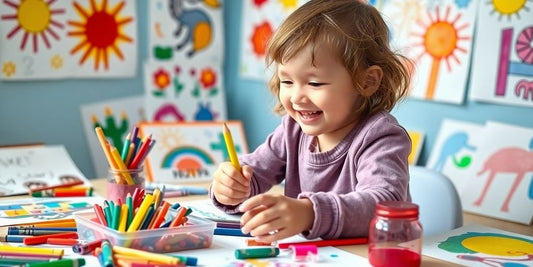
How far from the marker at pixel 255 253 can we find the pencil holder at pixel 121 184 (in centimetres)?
34

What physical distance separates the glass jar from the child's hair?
11.0 inches

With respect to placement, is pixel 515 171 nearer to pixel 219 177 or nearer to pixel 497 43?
pixel 497 43

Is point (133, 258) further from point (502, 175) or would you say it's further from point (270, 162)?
point (502, 175)

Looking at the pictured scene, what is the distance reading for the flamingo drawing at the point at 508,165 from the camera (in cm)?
157

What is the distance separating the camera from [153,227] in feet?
3.26

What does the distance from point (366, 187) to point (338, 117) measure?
5.3 inches

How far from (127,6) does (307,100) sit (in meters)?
1.07

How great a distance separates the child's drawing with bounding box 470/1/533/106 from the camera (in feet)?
5.22

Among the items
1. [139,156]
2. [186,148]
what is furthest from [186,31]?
[139,156]

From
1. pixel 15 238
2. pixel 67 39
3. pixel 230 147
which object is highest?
pixel 67 39

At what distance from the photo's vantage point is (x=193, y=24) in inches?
86.0

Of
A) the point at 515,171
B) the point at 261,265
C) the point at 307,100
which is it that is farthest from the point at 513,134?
the point at 261,265

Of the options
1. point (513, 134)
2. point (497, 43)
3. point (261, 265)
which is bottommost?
point (261, 265)

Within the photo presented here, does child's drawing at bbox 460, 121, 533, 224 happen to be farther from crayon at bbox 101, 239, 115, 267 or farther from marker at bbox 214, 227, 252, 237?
crayon at bbox 101, 239, 115, 267
